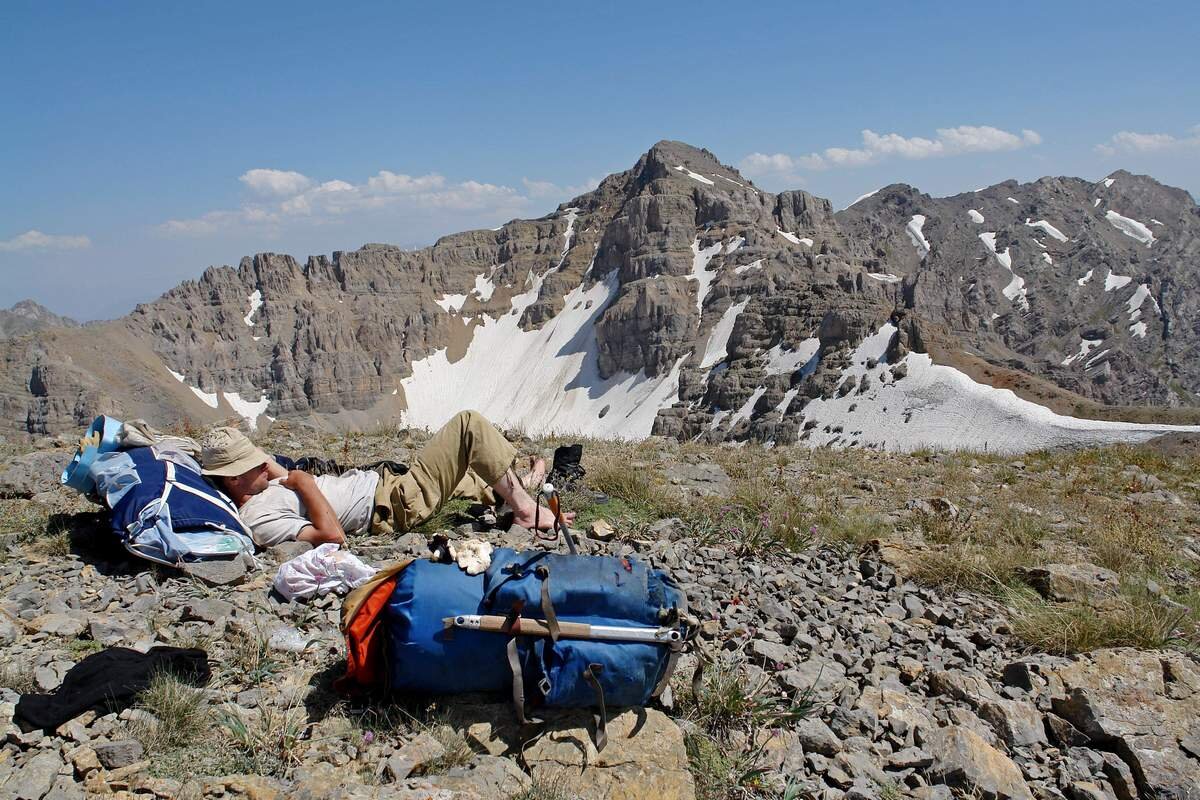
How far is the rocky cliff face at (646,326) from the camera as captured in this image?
7462cm

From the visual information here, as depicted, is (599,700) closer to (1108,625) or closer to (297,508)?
(1108,625)

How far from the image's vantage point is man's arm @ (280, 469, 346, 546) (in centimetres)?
577

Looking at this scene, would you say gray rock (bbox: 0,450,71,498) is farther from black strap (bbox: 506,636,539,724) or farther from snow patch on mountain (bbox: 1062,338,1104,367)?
snow patch on mountain (bbox: 1062,338,1104,367)

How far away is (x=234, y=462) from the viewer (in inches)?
225

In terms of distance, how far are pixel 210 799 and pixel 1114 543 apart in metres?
7.38

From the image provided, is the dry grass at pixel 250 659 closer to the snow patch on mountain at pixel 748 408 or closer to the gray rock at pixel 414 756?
the gray rock at pixel 414 756

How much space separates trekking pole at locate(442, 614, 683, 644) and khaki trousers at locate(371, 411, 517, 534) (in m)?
3.03

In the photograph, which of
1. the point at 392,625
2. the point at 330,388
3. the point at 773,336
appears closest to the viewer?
the point at 392,625

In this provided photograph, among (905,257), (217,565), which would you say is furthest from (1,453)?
(905,257)

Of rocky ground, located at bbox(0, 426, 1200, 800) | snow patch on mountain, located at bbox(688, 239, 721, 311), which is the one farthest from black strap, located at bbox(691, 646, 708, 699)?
snow patch on mountain, located at bbox(688, 239, 721, 311)

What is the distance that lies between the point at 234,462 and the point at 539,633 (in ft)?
11.6

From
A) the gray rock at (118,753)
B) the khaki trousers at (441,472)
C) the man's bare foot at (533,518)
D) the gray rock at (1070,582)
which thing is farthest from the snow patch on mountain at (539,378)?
the gray rock at (118,753)

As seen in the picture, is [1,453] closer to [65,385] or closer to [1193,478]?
[1193,478]

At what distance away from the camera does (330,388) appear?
13288 cm
